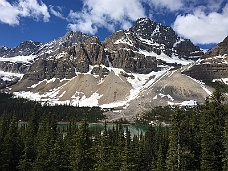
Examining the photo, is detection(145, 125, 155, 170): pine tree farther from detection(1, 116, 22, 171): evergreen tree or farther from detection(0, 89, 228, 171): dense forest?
detection(1, 116, 22, 171): evergreen tree

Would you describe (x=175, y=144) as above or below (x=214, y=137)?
below

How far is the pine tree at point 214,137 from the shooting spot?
39.8 metres

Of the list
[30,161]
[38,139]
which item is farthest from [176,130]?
[38,139]

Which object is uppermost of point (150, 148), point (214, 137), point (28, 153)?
point (214, 137)

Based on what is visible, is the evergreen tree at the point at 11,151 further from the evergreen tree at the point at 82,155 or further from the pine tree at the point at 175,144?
the pine tree at the point at 175,144

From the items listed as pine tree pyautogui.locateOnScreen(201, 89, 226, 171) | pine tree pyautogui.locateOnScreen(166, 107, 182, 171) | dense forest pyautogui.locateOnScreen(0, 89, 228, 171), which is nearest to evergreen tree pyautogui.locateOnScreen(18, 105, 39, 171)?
dense forest pyautogui.locateOnScreen(0, 89, 228, 171)

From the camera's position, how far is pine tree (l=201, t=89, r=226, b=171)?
131 feet

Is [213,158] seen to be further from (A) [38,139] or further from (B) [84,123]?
(A) [38,139]

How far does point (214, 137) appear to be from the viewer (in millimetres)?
40094

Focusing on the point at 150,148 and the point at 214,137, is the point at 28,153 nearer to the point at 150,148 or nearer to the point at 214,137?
the point at 214,137

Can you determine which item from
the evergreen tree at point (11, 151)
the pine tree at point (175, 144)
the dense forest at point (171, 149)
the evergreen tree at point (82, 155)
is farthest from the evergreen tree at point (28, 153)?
the pine tree at point (175, 144)

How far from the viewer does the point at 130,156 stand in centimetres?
5441

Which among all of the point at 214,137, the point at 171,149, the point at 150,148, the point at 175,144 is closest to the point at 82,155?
the point at 171,149

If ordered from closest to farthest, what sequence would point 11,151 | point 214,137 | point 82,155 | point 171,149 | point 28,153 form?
point 171,149 → point 214,137 → point 82,155 → point 11,151 → point 28,153
